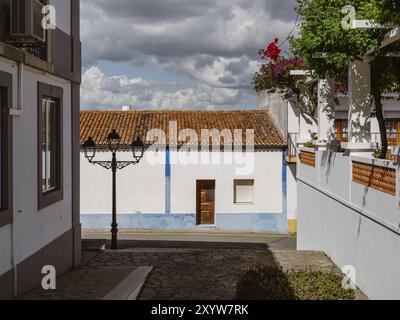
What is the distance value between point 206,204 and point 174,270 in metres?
13.5

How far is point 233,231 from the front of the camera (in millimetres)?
23469

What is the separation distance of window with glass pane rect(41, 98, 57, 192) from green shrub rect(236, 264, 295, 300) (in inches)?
155

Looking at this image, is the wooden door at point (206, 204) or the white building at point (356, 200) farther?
the wooden door at point (206, 204)

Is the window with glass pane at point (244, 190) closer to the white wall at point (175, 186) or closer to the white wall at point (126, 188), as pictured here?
the white wall at point (175, 186)

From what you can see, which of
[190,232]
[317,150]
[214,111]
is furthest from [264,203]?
[317,150]

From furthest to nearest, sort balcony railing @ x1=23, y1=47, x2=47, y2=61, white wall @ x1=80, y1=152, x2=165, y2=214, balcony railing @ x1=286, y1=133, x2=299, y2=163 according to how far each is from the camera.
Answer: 1. white wall @ x1=80, y1=152, x2=165, y2=214
2. balcony railing @ x1=286, y1=133, x2=299, y2=163
3. balcony railing @ x1=23, y1=47, x2=47, y2=61

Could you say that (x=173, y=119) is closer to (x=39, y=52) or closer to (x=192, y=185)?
(x=192, y=185)

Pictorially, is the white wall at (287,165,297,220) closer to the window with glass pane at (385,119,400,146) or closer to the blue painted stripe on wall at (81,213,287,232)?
the blue painted stripe on wall at (81,213,287,232)

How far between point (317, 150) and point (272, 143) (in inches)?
373

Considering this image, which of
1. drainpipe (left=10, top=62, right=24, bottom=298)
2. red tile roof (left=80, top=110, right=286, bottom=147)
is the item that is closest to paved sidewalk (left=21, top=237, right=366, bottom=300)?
drainpipe (left=10, top=62, right=24, bottom=298)

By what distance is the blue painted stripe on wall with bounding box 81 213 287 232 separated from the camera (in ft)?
77.0

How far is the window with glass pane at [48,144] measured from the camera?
9.28 m

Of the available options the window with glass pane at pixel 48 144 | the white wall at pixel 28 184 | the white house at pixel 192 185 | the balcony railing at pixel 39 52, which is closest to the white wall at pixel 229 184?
the white house at pixel 192 185
